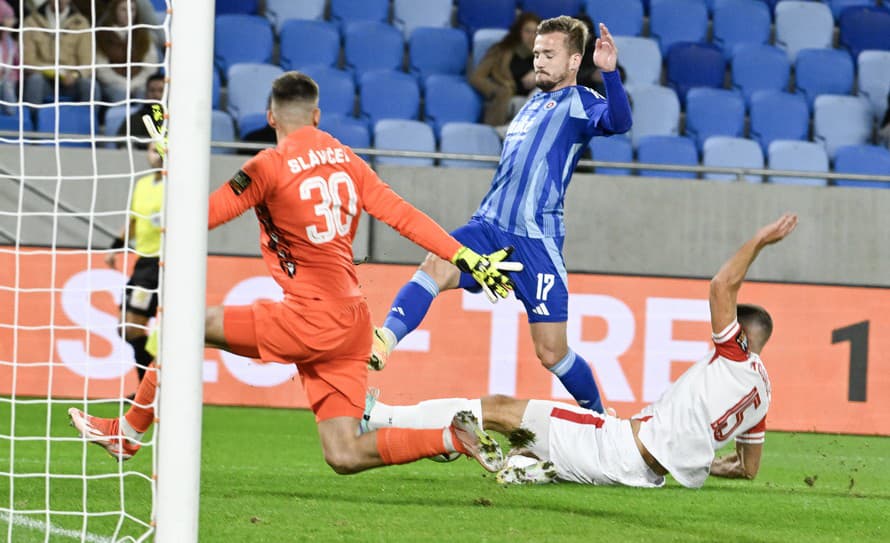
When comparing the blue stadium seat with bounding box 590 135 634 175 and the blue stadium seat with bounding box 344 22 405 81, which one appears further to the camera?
the blue stadium seat with bounding box 344 22 405 81

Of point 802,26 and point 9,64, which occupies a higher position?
point 802,26

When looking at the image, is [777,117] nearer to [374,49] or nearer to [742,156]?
[742,156]

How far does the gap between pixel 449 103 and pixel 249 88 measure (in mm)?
1663

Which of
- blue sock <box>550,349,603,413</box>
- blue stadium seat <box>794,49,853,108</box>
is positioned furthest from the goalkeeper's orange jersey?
blue stadium seat <box>794,49,853,108</box>

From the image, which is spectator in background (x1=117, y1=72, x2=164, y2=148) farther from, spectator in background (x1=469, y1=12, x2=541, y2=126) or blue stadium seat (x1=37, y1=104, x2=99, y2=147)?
spectator in background (x1=469, y1=12, x2=541, y2=126)

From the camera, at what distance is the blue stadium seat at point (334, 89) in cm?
1121

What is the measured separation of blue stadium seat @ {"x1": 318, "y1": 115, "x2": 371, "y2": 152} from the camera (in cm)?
1070

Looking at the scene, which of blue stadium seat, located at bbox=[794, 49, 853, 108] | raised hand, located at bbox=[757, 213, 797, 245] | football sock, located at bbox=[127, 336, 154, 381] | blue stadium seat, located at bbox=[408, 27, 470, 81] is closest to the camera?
raised hand, located at bbox=[757, 213, 797, 245]

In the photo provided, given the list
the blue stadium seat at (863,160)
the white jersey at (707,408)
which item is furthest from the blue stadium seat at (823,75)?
the white jersey at (707,408)

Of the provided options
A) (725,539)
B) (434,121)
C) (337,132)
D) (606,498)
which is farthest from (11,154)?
(725,539)

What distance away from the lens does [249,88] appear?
36.4 feet

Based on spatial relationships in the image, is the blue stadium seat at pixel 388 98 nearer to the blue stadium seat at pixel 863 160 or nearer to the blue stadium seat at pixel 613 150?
the blue stadium seat at pixel 613 150

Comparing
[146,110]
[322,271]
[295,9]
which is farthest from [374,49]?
[322,271]

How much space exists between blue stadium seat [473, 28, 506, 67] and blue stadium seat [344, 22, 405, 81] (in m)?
0.68
